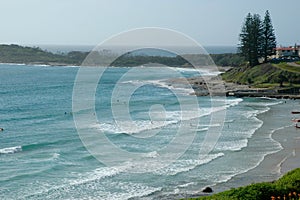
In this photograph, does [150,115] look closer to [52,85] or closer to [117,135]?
[117,135]

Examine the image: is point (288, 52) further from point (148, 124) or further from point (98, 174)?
Answer: point (98, 174)

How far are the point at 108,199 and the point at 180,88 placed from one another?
65453mm

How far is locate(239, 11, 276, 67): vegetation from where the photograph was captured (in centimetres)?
9194

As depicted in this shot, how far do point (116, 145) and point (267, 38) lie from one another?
6237cm

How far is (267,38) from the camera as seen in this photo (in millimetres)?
93000

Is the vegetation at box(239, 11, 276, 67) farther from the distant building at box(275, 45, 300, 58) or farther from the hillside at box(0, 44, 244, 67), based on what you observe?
the hillside at box(0, 44, 244, 67)

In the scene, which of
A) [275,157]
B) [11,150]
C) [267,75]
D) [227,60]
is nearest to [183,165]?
[275,157]

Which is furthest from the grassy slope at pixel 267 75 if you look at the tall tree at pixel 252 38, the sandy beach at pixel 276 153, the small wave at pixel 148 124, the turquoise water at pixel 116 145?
the small wave at pixel 148 124

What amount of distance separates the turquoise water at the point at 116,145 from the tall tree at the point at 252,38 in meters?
27.5

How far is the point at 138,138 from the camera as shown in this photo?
4100 centimetres

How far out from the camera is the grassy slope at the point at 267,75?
79312mm

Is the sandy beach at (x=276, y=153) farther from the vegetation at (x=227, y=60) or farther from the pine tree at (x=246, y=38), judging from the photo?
the vegetation at (x=227, y=60)

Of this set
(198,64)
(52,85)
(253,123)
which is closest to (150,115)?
(253,123)

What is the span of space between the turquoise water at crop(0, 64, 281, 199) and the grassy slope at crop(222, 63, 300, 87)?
576 inches
